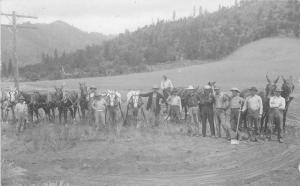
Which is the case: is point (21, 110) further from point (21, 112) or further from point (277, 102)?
point (277, 102)

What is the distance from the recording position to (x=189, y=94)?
16.9 m

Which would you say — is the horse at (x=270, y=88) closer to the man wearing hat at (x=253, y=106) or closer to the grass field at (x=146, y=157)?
the man wearing hat at (x=253, y=106)

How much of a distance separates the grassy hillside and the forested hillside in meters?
7.15

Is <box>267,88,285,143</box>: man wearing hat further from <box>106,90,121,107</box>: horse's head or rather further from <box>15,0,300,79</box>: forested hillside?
<box>15,0,300,79</box>: forested hillside

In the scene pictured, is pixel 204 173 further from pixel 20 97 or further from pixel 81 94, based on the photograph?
pixel 20 97

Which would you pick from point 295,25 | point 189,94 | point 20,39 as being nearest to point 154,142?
point 189,94

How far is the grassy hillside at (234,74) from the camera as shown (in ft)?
139

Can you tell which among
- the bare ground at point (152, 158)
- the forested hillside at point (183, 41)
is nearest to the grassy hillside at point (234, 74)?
the forested hillside at point (183, 41)

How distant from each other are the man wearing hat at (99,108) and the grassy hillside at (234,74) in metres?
22.4

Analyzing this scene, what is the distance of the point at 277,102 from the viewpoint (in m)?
13.9

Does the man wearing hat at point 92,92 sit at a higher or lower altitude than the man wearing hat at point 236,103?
higher

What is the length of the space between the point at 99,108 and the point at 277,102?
22.4 ft

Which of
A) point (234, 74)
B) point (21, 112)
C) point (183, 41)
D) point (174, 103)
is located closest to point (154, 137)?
point (174, 103)

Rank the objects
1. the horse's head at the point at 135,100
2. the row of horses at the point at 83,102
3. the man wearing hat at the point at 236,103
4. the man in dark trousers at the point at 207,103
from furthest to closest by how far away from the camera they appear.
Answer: the horse's head at the point at 135,100 → the row of horses at the point at 83,102 → the man in dark trousers at the point at 207,103 → the man wearing hat at the point at 236,103
